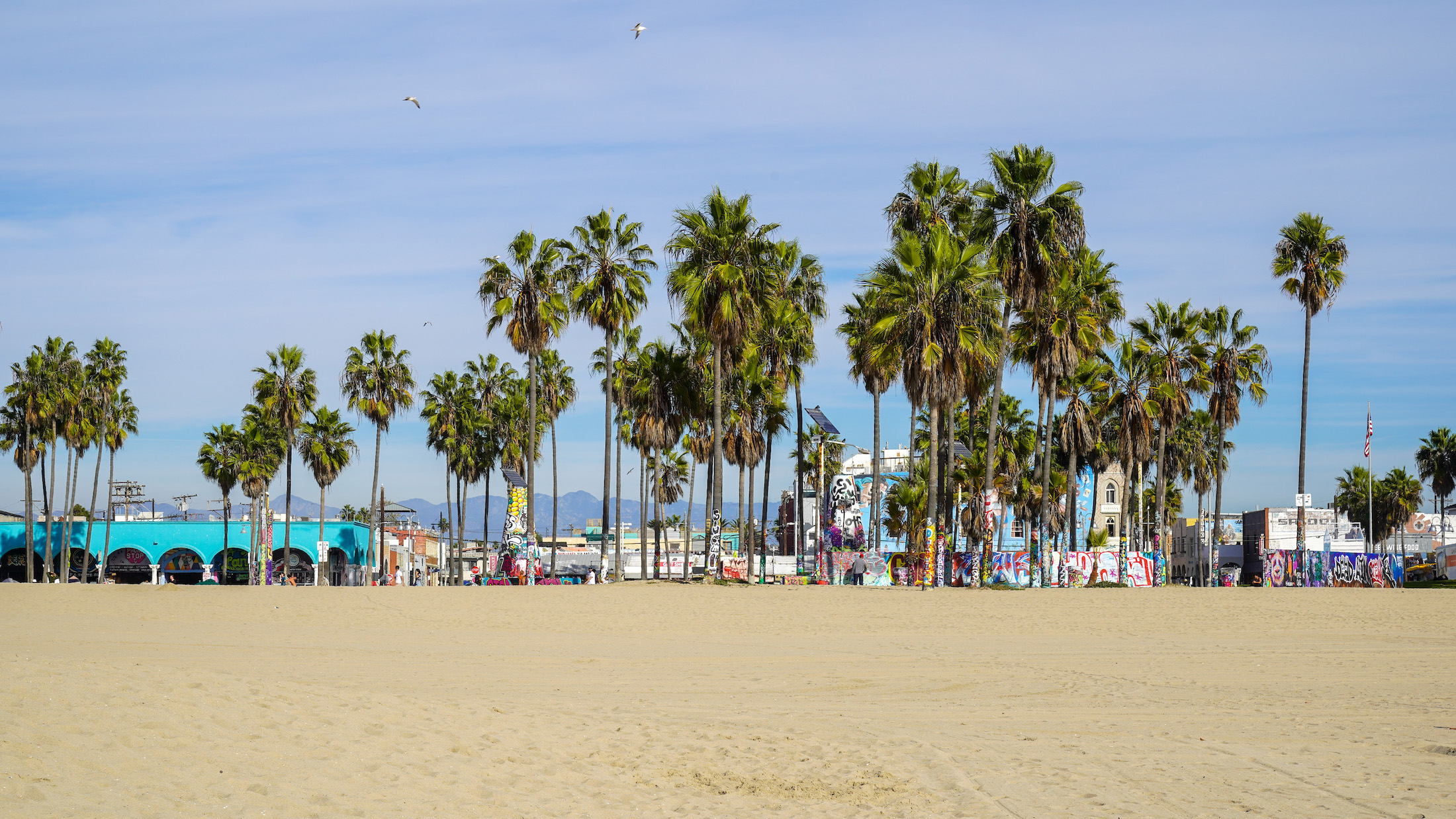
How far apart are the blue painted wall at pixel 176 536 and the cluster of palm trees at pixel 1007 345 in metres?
34.7

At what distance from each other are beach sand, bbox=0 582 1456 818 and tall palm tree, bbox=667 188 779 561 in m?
15.1

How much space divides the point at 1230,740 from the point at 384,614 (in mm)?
18282

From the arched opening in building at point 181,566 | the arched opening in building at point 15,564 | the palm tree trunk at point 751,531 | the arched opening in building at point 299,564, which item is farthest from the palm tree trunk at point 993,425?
the arched opening in building at point 15,564

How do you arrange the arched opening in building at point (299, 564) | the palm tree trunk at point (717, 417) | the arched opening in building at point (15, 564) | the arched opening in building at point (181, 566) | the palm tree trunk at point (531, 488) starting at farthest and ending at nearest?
1. the arched opening in building at point (181, 566)
2. the arched opening in building at point (15, 564)
3. the arched opening in building at point (299, 564)
4. the palm tree trunk at point (531, 488)
5. the palm tree trunk at point (717, 417)

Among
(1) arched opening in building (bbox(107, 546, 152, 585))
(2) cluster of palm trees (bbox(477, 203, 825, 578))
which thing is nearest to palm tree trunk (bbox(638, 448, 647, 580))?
(2) cluster of palm trees (bbox(477, 203, 825, 578))

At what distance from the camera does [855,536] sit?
2463 inches

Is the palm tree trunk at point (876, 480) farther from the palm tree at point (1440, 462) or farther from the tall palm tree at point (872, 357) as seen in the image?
the palm tree at point (1440, 462)

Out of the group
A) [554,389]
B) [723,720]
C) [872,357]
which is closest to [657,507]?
[554,389]

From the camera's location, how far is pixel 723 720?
1215 cm

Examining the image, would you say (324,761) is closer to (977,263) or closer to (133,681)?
(133,681)

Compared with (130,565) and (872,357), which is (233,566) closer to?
(130,565)

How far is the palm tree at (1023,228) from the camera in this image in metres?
36.2

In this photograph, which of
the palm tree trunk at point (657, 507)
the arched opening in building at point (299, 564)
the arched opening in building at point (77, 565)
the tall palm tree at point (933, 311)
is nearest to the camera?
the tall palm tree at point (933, 311)

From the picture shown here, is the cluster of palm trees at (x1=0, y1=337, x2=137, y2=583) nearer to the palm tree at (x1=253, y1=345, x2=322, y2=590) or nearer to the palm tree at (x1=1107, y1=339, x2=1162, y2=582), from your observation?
the palm tree at (x1=253, y1=345, x2=322, y2=590)
